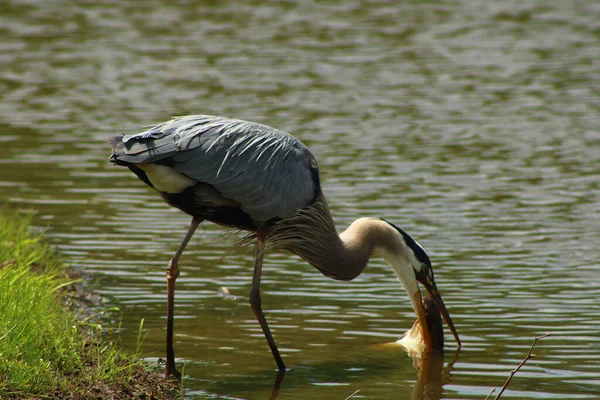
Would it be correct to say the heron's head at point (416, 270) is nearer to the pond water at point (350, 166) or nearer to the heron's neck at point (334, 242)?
the heron's neck at point (334, 242)

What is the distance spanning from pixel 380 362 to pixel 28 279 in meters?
2.43

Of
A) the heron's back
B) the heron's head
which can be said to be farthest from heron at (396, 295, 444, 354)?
the heron's back

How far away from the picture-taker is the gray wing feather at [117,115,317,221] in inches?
277

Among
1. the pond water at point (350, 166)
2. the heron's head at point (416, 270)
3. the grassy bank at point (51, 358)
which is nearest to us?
the grassy bank at point (51, 358)

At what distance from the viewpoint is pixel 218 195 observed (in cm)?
734

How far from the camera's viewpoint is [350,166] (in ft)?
43.6

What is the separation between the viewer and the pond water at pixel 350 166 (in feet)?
25.3

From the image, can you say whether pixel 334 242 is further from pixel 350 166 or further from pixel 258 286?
pixel 350 166

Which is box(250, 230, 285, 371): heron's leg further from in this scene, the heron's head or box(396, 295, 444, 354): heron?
the heron's head

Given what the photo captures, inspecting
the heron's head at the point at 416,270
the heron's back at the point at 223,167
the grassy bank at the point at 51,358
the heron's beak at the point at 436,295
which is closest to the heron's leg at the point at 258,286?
the heron's back at the point at 223,167

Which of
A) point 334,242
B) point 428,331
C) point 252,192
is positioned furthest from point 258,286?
point 428,331

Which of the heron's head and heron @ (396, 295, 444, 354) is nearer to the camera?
heron @ (396, 295, 444, 354)

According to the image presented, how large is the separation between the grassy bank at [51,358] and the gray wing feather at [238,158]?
1063 millimetres

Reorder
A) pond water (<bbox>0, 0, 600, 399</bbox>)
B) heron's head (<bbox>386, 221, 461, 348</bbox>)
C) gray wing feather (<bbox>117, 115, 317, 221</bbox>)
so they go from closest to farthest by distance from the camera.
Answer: gray wing feather (<bbox>117, 115, 317, 221</bbox>)
pond water (<bbox>0, 0, 600, 399</bbox>)
heron's head (<bbox>386, 221, 461, 348</bbox>)
